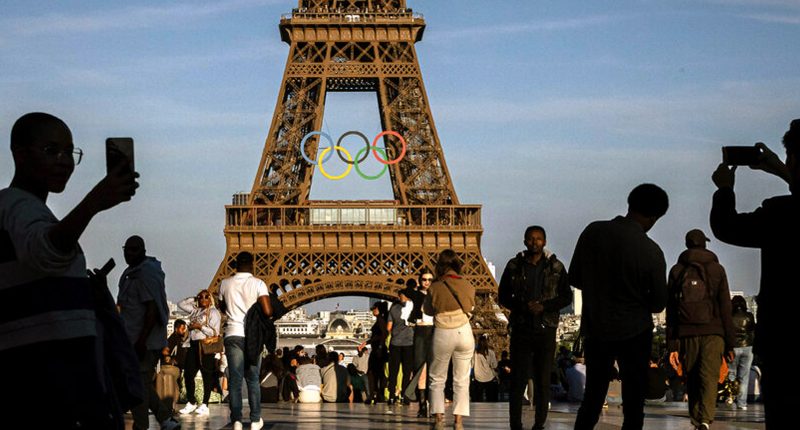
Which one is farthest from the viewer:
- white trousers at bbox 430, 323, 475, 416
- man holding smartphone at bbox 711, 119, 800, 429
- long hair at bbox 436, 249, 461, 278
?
long hair at bbox 436, 249, 461, 278

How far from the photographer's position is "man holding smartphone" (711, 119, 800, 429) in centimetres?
580

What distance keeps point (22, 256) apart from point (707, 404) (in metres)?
8.82

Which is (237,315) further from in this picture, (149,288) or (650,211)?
(650,211)

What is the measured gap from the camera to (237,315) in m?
14.3

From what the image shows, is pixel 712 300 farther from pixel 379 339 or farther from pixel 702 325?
pixel 379 339

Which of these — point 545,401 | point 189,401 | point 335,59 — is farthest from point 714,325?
point 335,59

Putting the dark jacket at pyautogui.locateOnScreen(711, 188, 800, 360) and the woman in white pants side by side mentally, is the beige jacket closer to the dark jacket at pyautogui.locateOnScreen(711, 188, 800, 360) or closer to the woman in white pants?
the woman in white pants

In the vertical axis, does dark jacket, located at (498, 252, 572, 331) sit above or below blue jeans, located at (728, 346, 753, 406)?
above

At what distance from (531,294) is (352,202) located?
Answer: 153ft

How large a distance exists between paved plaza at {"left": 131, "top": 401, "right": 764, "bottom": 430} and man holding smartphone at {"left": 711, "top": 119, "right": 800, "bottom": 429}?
7.94 meters

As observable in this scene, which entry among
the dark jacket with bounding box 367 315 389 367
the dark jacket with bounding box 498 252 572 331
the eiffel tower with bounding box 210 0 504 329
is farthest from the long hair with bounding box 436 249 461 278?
the eiffel tower with bounding box 210 0 504 329

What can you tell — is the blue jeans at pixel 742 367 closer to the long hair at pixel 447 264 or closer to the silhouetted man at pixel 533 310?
the silhouetted man at pixel 533 310

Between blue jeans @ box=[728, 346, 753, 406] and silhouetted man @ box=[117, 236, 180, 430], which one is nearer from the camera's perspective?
silhouetted man @ box=[117, 236, 180, 430]

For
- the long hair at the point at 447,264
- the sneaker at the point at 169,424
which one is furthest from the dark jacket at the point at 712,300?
the sneaker at the point at 169,424
